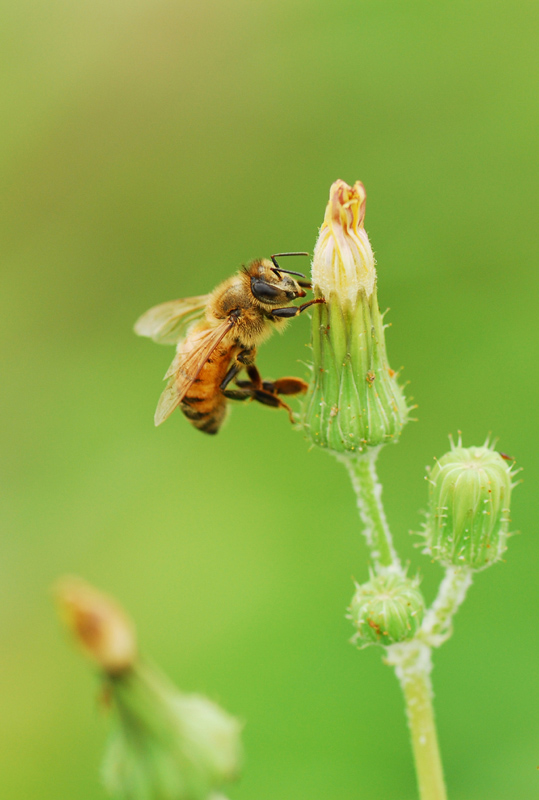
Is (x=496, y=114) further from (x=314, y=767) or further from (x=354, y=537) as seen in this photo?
(x=314, y=767)

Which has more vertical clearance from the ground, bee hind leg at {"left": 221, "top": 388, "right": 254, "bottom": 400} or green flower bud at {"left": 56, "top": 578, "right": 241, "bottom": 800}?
bee hind leg at {"left": 221, "top": 388, "right": 254, "bottom": 400}

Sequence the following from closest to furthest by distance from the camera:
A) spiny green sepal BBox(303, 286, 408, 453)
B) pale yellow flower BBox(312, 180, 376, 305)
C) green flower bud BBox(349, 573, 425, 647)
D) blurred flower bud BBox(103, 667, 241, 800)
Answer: blurred flower bud BBox(103, 667, 241, 800)
green flower bud BBox(349, 573, 425, 647)
pale yellow flower BBox(312, 180, 376, 305)
spiny green sepal BBox(303, 286, 408, 453)

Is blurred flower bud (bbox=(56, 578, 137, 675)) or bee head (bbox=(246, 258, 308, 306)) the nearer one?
blurred flower bud (bbox=(56, 578, 137, 675))

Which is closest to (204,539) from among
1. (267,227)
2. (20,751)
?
(20,751)

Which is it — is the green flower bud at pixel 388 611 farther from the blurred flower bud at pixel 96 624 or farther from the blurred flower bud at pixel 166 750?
the blurred flower bud at pixel 96 624

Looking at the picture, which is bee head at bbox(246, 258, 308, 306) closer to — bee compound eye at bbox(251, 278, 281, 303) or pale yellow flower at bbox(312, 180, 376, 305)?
bee compound eye at bbox(251, 278, 281, 303)

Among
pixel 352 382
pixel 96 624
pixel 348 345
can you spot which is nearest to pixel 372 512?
pixel 352 382

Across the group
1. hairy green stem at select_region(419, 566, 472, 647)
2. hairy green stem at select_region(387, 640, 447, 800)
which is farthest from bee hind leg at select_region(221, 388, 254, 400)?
hairy green stem at select_region(387, 640, 447, 800)
